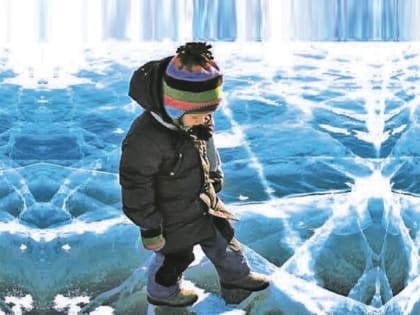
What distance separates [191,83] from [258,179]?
2.19 ft

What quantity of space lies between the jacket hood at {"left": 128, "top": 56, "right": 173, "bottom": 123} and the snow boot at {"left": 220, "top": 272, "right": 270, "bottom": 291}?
1.67 ft

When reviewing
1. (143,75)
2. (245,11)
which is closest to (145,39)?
(245,11)

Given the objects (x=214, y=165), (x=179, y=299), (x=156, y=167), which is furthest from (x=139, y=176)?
(x=179, y=299)

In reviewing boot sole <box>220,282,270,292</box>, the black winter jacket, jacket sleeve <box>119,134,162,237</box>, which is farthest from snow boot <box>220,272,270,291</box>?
jacket sleeve <box>119,134,162,237</box>

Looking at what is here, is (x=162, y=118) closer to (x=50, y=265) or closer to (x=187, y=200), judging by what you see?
(x=187, y=200)

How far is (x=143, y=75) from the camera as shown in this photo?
1875 millimetres

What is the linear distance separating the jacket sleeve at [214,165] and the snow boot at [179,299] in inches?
10.9

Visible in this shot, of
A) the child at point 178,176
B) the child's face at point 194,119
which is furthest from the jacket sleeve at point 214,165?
the child's face at point 194,119

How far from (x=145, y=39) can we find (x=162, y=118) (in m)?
0.81

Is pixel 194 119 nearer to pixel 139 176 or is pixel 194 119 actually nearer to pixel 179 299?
pixel 139 176

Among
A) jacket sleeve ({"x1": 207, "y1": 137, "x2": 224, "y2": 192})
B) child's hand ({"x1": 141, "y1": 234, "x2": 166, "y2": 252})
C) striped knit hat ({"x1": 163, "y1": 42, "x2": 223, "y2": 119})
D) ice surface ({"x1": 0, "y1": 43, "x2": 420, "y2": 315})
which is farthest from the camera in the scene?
ice surface ({"x1": 0, "y1": 43, "x2": 420, "y2": 315})

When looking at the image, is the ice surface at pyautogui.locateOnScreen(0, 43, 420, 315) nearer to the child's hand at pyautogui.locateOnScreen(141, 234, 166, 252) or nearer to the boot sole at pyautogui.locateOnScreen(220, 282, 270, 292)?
the boot sole at pyautogui.locateOnScreen(220, 282, 270, 292)

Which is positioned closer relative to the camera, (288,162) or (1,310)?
(1,310)

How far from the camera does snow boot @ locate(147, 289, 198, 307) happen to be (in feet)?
6.90
